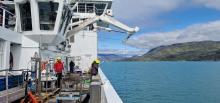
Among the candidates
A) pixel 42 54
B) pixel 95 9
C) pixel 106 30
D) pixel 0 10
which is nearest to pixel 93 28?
pixel 106 30

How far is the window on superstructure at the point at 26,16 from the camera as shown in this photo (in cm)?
2999

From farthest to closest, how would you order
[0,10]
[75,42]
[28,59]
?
[75,42], [28,59], [0,10]

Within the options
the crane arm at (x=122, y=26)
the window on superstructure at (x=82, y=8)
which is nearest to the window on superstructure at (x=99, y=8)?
the window on superstructure at (x=82, y=8)

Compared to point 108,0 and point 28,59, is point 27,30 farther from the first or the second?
point 108,0

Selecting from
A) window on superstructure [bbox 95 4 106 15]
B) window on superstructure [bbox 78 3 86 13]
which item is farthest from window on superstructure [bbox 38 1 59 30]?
window on superstructure [bbox 95 4 106 15]

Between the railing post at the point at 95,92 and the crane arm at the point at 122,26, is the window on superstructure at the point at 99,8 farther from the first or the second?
the railing post at the point at 95,92

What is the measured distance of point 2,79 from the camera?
16.3m

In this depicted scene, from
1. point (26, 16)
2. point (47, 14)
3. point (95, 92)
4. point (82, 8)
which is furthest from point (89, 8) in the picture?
point (95, 92)

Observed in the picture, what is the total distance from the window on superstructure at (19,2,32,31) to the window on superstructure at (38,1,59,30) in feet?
Answer: 3.15

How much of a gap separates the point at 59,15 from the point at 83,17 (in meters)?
26.1

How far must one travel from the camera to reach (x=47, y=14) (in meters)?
30.4

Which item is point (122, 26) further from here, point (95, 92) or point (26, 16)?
point (95, 92)

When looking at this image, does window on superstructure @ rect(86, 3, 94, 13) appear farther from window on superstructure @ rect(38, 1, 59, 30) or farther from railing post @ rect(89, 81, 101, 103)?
railing post @ rect(89, 81, 101, 103)

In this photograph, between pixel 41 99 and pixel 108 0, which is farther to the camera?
pixel 108 0
